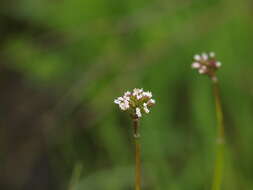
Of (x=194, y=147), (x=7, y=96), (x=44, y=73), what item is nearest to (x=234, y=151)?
(x=194, y=147)

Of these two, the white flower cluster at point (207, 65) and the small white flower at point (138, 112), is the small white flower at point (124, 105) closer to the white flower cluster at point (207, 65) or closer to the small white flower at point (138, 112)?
the small white flower at point (138, 112)

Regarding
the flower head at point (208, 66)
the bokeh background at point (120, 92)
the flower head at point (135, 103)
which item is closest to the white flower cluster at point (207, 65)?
the flower head at point (208, 66)

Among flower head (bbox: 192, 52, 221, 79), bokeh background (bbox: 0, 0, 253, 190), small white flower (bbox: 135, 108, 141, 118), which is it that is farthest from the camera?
bokeh background (bbox: 0, 0, 253, 190)

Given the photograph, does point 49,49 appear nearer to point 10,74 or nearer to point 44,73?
point 44,73

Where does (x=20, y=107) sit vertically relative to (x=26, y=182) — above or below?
above

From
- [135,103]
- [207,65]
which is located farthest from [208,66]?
[135,103]

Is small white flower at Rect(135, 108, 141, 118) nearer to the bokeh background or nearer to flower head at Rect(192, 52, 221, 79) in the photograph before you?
flower head at Rect(192, 52, 221, 79)

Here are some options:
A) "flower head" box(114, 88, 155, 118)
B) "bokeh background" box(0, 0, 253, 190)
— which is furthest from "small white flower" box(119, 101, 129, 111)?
"bokeh background" box(0, 0, 253, 190)

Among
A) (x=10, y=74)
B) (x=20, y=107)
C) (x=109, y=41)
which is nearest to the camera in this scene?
(x=109, y=41)

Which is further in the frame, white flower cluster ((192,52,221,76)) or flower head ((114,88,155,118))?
white flower cluster ((192,52,221,76))
